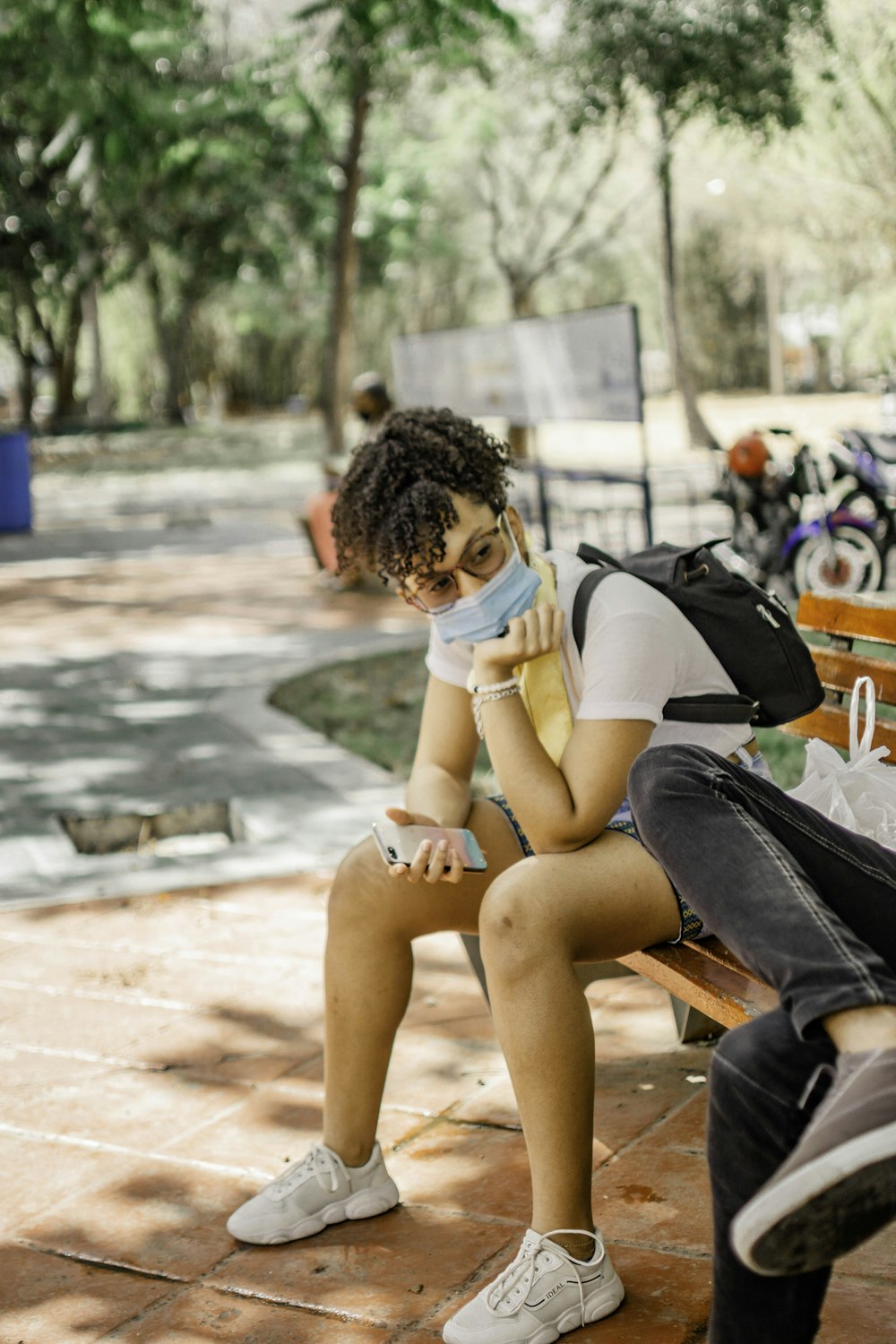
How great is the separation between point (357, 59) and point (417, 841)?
56.9ft

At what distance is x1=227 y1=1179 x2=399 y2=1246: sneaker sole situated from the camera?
8.54ft

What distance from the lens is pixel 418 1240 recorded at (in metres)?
2.59

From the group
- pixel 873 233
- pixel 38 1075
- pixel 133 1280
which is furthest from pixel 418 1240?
pixel 873 233

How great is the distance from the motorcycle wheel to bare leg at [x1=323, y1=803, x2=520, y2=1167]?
293 inches

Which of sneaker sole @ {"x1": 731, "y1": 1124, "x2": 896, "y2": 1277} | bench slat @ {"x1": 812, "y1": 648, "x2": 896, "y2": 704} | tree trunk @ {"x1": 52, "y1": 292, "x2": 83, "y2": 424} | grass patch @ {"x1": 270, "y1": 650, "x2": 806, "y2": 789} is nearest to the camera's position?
sneaker sole @ {"x1": 731, "y1": 1124, "x2": 896, "y2": 1277}

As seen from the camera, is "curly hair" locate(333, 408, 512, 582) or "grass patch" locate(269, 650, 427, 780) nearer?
"curly hair" locate(333, 408, 512, 582)

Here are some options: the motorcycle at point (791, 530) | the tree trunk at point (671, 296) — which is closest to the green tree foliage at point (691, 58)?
the tree trunk at point (671, 296)

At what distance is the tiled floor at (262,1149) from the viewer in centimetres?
239

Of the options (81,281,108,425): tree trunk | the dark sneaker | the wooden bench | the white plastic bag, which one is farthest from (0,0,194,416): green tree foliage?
the dark sneaker

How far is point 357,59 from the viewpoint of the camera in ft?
59.5

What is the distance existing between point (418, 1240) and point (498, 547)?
117 centimetres

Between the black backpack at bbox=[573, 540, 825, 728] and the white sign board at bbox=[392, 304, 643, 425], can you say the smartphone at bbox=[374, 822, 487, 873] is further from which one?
the white sign board at bbox=[392, 304, 643, 425]

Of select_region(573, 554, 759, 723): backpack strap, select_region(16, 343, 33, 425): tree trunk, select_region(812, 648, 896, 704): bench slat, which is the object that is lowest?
select_region(812, 648, 896, 704): bench slat

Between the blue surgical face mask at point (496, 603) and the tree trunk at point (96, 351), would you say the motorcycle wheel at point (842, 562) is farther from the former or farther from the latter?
the tree trunk at point (96, 351)
